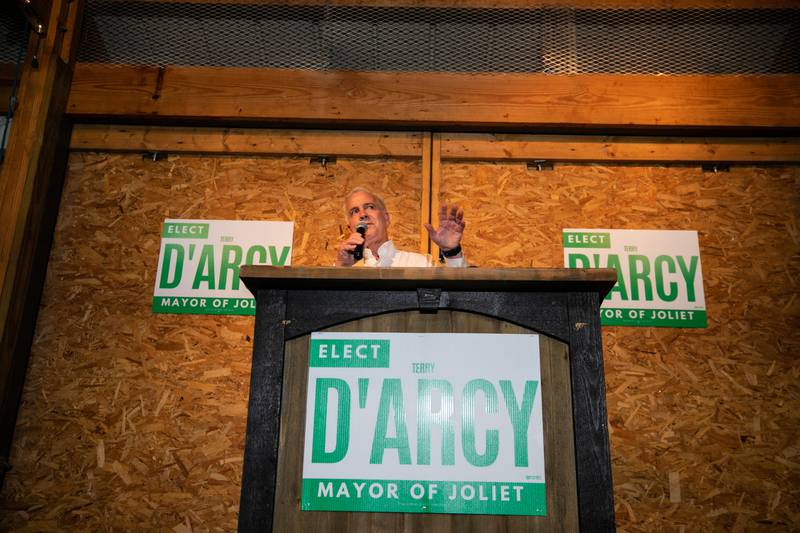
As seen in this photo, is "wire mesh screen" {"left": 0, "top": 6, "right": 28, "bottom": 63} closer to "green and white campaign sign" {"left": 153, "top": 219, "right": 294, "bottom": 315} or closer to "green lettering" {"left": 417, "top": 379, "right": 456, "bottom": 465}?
"green and white campaign sign" {"left": 153, "top": 219, "right": 294, "bottom": 315}

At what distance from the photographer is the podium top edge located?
1.58m

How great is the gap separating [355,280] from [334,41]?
275cm

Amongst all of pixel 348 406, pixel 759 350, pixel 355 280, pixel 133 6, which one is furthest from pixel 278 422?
pixel 133 6

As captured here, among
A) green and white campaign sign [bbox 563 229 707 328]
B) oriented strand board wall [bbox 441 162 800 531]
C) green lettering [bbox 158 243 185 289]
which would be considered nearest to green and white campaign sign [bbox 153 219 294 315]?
green lettering [bbox 158 243 185 289]

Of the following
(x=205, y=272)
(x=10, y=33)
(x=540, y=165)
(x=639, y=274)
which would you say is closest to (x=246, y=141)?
(x=205, y=272)

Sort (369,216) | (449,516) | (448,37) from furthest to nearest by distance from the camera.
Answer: (448,37), (369,216), (449,516)

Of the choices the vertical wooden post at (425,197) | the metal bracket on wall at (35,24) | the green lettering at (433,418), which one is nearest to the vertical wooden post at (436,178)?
the vertical wooden post at (425,197)

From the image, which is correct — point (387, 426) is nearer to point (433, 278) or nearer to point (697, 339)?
point (433, 278)

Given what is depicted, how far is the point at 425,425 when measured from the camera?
4.97ft

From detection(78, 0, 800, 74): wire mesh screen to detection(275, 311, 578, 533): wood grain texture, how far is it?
2.75m

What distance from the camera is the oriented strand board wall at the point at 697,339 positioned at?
10.7 ft

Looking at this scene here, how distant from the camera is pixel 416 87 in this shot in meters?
3.84

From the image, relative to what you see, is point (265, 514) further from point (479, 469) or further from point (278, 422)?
point (479, 469)

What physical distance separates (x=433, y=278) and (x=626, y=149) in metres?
2.68
